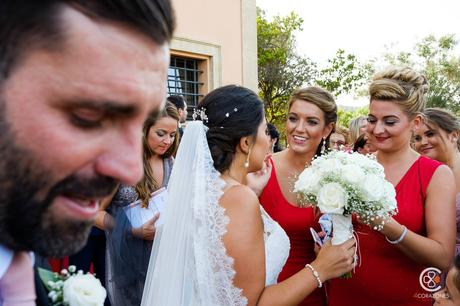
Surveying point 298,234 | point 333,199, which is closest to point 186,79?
point 298,234

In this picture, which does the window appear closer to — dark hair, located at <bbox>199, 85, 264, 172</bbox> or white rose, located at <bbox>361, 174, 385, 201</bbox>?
dark hair, located at <bbox>199, 85, 264, 172</bbox>

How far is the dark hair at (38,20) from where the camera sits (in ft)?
2.33

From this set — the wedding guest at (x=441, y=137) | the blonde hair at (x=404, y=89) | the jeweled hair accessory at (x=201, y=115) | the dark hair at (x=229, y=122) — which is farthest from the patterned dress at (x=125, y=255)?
the wedding guest at (x=441, y=137)

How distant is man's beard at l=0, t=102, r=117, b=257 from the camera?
0.73m

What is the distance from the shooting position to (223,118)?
9.11ft

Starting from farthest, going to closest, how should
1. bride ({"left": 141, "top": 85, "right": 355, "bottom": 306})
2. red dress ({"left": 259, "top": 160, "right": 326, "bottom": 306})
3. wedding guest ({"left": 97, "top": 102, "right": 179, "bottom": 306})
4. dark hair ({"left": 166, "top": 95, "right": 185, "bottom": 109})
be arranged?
dark hair ({"left": 166, "top": 95, "right": 185, "bottom": 109}) < wedding guest ({"left": 97, "top": 102, "right": 179, "bottom": 306}) < red dress ({"left": 259, "top": 160, "right": 326, "bottom": 306}) < bride ({"left": 141, "top": 85, "right": 355, "bottom": 306})

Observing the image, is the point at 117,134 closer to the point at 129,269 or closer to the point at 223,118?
the point at 223,118

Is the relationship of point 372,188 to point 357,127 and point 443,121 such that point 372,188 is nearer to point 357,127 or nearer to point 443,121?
point 443,121

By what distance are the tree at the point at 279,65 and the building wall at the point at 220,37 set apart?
407 inches

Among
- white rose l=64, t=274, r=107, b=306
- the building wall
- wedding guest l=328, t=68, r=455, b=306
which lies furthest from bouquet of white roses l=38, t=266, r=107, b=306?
the building wall

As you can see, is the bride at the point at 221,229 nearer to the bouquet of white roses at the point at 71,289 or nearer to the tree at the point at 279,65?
the bouquet of white roses at the point at 71,289

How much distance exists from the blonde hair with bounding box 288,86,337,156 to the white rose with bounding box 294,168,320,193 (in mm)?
1034

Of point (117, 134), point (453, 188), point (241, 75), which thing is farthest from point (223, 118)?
point (241, 75)

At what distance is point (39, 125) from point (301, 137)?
3409 millimetres
